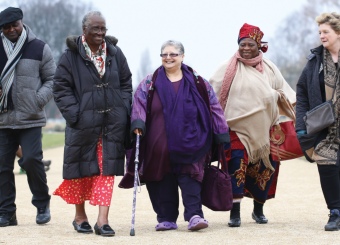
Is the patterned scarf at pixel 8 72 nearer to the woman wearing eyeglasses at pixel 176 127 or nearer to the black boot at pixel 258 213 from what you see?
the woman wearing eyeglasses at pixel 176 127

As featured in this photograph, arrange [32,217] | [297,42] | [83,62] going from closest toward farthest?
1. [83,62]
2. [32,217]
3. [297,42]

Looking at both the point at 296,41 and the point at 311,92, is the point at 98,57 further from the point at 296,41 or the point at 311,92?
the point at 296,41

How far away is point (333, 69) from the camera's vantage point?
10344 mm

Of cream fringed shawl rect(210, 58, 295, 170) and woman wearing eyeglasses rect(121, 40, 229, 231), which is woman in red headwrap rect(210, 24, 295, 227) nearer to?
cream fringed shawl rect(210, 58, 295, 170)

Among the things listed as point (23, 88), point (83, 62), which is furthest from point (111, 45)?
point (23, 88)

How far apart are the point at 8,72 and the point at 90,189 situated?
151cm

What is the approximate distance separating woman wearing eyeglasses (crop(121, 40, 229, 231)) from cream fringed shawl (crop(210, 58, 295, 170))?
54 centimetres

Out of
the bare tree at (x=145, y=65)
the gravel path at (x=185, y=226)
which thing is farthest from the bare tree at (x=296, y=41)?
the gravel path at (x=185, y=226)

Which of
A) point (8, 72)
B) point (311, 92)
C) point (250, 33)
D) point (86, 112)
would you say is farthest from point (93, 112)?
point (311, 92)

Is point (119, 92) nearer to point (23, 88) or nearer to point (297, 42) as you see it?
point (23, 88)

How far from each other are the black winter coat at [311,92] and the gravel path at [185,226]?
876mm

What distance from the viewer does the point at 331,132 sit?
10.3 meters

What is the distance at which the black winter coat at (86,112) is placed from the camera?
33.0 ft

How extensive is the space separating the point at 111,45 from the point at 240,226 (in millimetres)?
2259
